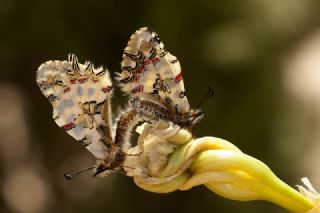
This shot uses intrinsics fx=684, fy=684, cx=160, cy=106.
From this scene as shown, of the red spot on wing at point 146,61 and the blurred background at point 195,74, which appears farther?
the blurred background at point 195,74

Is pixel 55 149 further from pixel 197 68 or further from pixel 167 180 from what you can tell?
pixel 167 180

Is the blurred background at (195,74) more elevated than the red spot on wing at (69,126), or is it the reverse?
the red spot on wing at (69,126)

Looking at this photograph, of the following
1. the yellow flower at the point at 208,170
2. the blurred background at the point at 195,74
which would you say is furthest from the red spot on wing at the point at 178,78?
the blurred background at the point at 195,74

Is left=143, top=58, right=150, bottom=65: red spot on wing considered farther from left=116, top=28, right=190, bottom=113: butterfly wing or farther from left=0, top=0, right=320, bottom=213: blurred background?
left=0, top=0, right=320, bottom=213: blurred background

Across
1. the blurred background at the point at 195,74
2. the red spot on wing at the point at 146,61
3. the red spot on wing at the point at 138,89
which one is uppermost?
the red spot on wing at the point at 146,61

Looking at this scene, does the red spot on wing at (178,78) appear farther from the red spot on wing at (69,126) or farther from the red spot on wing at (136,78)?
the red spot on wing at (69,126)

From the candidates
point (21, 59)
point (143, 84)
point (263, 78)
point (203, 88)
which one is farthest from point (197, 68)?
point (143, 84)

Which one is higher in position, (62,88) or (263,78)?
(62,88)
